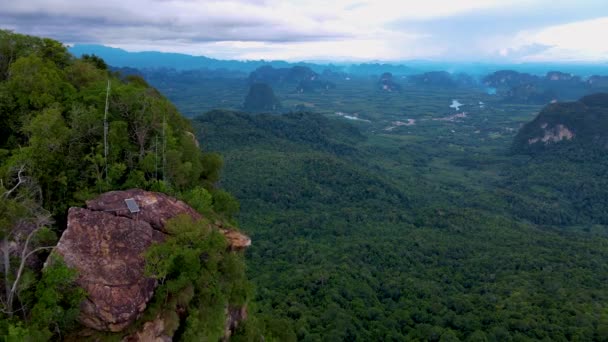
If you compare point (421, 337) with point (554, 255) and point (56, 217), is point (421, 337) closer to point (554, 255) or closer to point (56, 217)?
point (554, 255)

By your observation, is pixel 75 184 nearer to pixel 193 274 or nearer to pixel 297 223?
pixel 193 274

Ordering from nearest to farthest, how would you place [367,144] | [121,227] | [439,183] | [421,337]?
1. [121,227]
2. [421,337]
3. [439,183]
4. [367,144]

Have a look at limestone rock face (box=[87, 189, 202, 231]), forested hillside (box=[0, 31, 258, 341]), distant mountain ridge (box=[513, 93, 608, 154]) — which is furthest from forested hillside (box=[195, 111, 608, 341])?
distant mountain ridge (box=[513, 93, 608, 154])

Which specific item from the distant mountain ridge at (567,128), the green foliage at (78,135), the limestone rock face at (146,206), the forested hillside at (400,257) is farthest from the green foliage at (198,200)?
the distant mountain ridge at (567,128)

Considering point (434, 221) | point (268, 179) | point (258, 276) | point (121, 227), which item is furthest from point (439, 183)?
Answer: point (121, 227)

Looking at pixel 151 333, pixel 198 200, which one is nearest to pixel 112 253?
pixel 151 333
